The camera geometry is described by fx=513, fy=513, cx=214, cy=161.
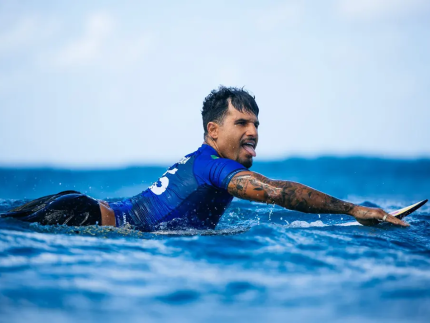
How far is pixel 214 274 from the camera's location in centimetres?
353

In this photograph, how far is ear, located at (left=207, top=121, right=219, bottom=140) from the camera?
17.0 ft

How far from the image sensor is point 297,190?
4477 millimetres

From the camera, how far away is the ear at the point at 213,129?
519cm

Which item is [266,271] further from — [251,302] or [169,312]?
[169,312]

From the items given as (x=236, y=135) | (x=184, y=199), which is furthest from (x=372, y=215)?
(x=184, y=199)

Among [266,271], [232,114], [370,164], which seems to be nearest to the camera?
[266,271]

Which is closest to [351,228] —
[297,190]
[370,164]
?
[297,190]

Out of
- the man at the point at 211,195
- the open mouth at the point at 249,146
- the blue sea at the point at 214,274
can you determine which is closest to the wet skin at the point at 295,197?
the man at the point at 211,195

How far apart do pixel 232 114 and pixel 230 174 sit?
850 mm

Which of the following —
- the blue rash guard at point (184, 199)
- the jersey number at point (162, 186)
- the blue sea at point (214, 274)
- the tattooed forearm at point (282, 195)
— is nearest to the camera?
the blue sea at point (214, 274)

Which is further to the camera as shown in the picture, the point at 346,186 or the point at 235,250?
the point at 346,186

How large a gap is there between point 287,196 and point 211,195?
790 millimetres

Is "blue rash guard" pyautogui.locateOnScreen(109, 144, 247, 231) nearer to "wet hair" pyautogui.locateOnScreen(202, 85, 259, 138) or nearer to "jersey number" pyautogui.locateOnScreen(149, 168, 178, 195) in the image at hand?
"jersey number" pyautogui.locateOnScreen(149, 168, 178, 195)

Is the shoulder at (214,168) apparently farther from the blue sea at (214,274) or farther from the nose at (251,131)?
the blue sea at (214,274)
